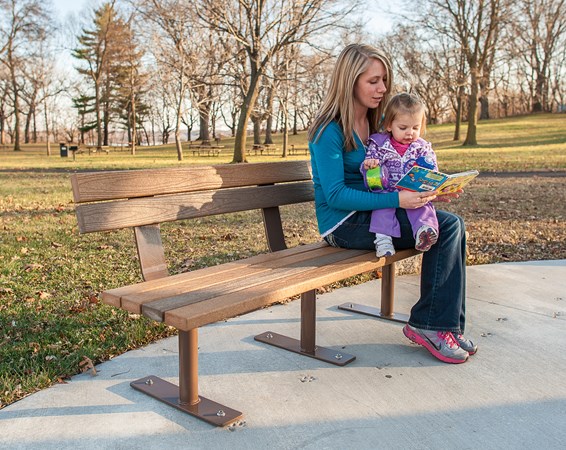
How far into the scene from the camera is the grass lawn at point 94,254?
3.24m

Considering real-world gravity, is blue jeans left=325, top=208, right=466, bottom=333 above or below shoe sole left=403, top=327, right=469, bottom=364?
above

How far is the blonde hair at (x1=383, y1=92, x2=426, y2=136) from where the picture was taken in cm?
322

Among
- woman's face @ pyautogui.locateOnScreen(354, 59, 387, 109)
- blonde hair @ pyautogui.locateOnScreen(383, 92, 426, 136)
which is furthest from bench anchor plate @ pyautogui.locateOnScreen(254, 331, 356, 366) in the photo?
woman's face @ pyautogui.locateOnScreen(354, 59, 387, 109)

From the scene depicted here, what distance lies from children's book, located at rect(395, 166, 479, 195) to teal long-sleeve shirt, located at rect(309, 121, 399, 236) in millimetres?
94

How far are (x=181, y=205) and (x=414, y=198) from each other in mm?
1190

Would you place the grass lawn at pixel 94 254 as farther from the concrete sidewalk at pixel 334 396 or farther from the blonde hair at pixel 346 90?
the blonde hair at pixel 346 90

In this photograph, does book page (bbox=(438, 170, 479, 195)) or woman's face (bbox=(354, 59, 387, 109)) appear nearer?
book page (bbox=(438, 170, 479, 195))

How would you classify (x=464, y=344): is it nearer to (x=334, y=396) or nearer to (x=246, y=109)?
(x=334, y=396)

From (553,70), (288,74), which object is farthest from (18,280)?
(553,70)

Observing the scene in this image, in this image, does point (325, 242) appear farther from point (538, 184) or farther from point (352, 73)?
point (538, 184)

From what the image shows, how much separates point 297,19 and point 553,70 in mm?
42512

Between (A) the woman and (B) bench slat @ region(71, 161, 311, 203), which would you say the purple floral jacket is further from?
(B) bench slat @ region(71, 161, 311, 203)

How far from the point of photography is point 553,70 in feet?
178

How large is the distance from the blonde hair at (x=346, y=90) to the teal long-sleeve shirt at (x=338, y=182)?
1.6 inches
